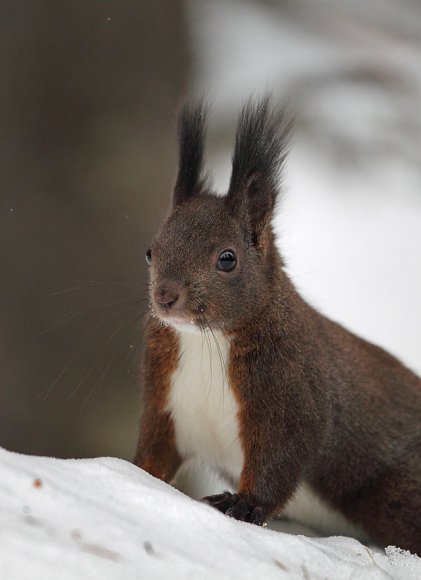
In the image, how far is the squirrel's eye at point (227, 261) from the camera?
2.22 m

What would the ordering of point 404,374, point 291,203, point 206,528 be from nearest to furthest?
1. point 206,528
2. point 404,374
3. point 291,203

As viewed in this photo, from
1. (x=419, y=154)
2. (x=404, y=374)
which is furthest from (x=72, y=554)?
(x=419, y=154)

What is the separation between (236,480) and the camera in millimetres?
2566

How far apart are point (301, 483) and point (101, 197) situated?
1.50 metres

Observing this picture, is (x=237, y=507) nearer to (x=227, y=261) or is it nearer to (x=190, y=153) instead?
(x=227, y=261)

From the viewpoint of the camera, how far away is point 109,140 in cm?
337

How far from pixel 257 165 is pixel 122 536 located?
120cm

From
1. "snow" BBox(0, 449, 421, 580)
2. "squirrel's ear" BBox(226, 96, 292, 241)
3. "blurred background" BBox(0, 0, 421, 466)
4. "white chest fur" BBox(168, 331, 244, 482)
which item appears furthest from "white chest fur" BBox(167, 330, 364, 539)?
"blurred background" BBox(0, 0, 421, 466)

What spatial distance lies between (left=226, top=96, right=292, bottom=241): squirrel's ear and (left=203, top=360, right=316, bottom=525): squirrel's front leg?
380 millimetres

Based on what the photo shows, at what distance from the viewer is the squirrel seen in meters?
2.20

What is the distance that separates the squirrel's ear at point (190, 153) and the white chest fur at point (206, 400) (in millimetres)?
411

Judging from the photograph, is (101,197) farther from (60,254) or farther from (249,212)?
(249,212)

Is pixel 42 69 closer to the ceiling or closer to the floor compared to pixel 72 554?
closer to the ceiling

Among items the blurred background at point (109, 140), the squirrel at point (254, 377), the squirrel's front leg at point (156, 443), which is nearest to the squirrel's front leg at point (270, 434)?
the squirrel at point (254, 377)
